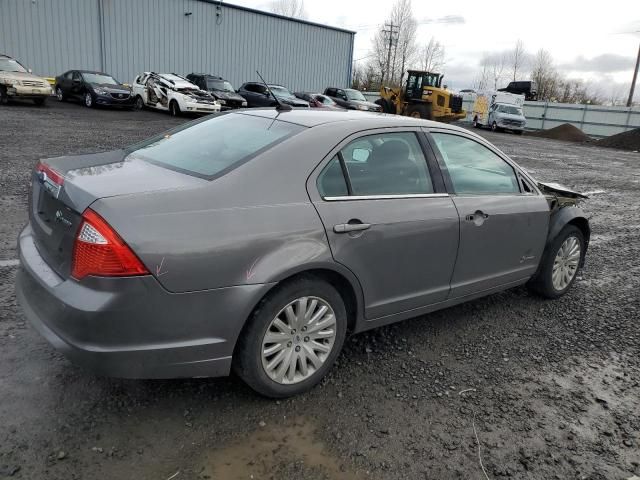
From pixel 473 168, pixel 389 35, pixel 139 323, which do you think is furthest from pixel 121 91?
pixel 389 35

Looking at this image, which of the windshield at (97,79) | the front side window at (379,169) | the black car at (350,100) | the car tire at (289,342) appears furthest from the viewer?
the black car at (350,100)

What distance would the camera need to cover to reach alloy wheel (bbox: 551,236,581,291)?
458cm

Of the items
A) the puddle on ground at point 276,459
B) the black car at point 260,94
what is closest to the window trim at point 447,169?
the puddle on ground at point 276,459

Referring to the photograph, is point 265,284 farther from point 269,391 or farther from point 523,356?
point 523,356

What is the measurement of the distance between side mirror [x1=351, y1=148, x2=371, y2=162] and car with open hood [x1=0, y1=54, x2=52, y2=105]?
19451 millimetres

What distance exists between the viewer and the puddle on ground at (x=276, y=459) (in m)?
2.39

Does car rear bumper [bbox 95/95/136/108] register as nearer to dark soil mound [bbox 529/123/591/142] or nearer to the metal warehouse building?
the metal warehouse building

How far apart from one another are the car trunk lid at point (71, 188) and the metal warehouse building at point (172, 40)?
2826 cm

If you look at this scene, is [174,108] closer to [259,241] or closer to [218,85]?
[218,85]

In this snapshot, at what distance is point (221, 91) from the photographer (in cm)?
2433

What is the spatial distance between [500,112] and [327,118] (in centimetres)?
3355

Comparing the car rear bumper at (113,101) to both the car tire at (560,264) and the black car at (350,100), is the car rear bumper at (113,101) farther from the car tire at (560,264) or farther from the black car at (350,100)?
the car tire at (560,264)

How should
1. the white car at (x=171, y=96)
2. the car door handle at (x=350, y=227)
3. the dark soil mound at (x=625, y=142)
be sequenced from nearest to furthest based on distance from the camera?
the car door handle at (x=350, y=227) → the white car at (x=171, y=96) → the dark soil mound at (x=625, y=142)

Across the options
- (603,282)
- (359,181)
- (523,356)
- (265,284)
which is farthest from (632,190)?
(265,284)
